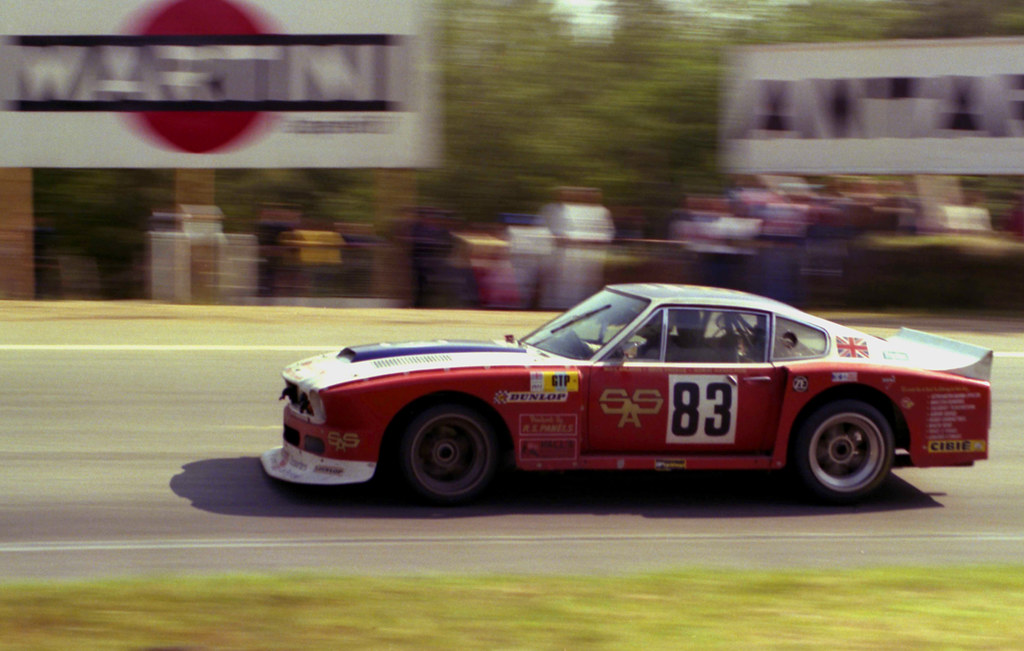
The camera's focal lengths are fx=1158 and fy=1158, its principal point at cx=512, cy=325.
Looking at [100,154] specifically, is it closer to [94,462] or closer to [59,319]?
[59,319]

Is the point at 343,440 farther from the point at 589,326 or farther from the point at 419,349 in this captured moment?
the point at 589,326

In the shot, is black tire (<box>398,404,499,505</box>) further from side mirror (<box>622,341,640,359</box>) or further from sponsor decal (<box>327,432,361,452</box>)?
side mirror (<box>622,341,640,359</box>)

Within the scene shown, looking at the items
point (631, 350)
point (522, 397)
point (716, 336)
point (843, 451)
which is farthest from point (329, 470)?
point (843, 451)

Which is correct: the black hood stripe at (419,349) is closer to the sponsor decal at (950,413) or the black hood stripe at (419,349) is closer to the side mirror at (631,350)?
the side mirror at (631,350)

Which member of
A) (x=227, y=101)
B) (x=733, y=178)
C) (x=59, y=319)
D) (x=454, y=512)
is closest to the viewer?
(x=454, y=512)

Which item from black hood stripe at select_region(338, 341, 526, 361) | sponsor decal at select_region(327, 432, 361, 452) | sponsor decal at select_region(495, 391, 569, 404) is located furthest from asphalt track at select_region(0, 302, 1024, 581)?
black hood stripe at select_region(338, 341, 526, 361)

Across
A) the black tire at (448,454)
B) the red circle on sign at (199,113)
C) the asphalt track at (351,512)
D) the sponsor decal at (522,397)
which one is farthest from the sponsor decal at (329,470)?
the red circle on sign at (199,113)

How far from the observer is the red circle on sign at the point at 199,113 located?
55.7ft

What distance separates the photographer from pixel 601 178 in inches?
851

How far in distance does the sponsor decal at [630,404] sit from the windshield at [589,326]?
29 cm

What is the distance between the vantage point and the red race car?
20.7 feet

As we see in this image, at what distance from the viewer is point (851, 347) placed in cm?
695

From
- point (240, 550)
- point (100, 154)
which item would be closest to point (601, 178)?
point (100, 154)

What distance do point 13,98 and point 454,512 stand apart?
1345 centimetres
